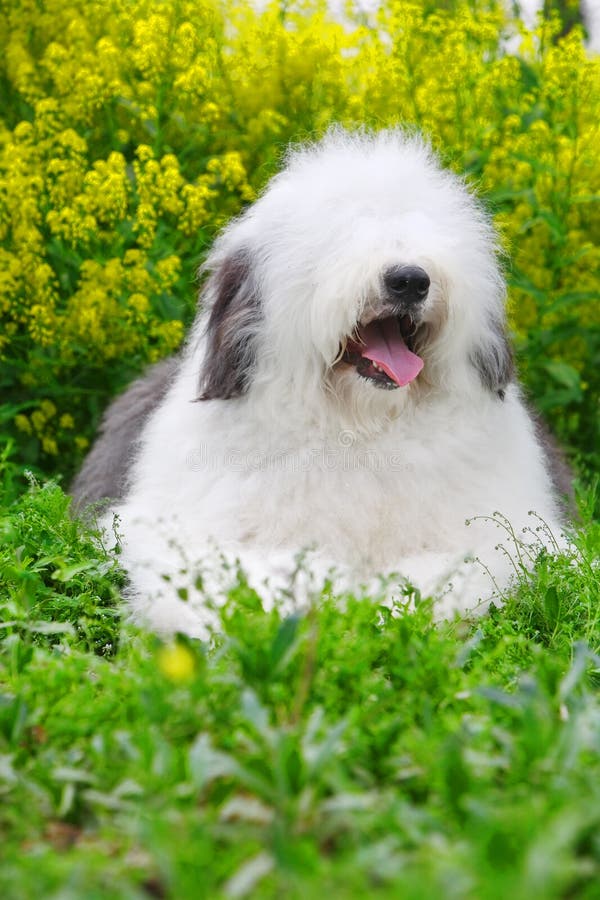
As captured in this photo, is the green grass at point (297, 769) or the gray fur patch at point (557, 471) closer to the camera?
the green grass at point (297, 769)

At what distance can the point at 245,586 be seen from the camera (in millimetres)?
2539

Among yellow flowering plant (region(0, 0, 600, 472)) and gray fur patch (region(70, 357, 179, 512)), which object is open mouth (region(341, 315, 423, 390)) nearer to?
gray fur patch (region(70, 357, 179, 512))

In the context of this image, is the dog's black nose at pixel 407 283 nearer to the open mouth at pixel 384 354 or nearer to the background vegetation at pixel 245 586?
the open mouth at pixel 384 354

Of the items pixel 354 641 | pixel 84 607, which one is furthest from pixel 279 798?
pixel 84 607

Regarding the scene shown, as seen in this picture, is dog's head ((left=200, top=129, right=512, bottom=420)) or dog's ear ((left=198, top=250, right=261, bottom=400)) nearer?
dog's head ((left=200, top=129, right=512, bottom=420))

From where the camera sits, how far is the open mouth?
3.30 metres

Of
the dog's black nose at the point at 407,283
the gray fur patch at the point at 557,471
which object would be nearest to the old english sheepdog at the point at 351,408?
the dog's black nose at the point at 407,283

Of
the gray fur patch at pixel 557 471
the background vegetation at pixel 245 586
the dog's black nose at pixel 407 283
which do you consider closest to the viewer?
the background vegetation at pixel 245 586

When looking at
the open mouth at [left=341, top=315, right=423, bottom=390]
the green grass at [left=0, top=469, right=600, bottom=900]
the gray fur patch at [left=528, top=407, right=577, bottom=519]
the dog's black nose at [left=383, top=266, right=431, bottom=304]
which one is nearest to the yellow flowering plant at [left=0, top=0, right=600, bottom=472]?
the gray fur patch at [left=528, top=407, right=577, bottom=519]

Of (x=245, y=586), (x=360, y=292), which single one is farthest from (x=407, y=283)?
(x=245, y=586)

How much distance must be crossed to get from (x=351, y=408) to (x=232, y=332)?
43 cm

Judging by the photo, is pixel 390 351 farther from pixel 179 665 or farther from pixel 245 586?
pixel 179 665

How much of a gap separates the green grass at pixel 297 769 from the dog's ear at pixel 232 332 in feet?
3.37

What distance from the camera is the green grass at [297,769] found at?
1495mm
